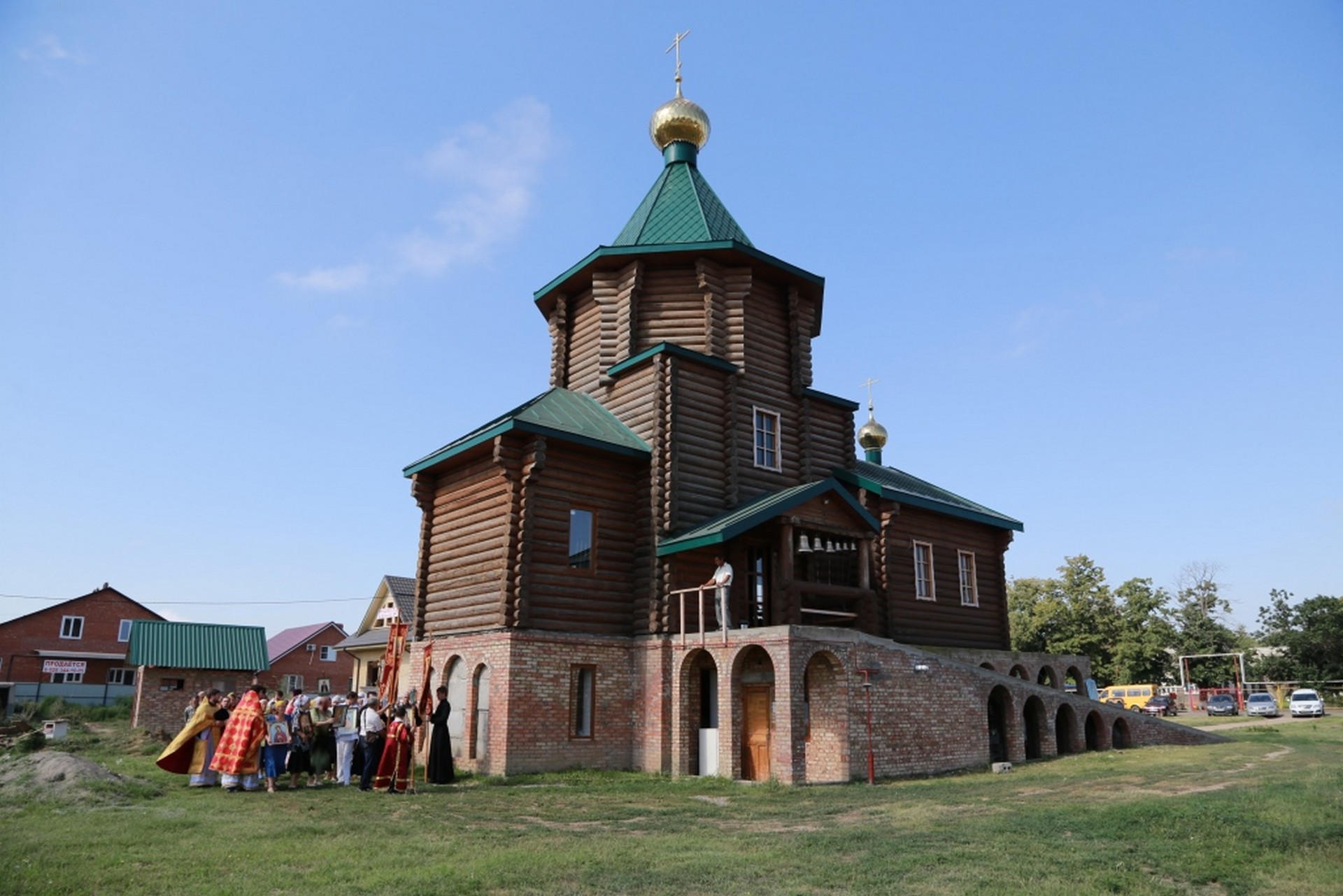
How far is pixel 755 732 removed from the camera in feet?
55.7

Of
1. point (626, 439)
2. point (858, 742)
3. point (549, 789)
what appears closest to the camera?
point (549, 789)

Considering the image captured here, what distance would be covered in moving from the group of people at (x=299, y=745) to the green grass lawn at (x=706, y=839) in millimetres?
539

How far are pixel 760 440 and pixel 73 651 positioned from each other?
131 feet

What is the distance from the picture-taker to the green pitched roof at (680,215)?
2219cm

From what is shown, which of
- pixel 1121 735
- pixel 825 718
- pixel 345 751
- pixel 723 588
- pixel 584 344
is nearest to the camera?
pixel 345 751

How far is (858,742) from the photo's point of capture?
1599cm

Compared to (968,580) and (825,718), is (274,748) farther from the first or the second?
(968,580)

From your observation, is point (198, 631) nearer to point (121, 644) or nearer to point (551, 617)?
point (121, 644)

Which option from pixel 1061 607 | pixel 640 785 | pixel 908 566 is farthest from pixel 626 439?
pixel 1061 607

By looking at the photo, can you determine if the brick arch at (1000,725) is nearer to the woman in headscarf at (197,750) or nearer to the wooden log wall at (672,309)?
the wooden log wall at (672,309)

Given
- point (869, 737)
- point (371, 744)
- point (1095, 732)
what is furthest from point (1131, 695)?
point (371, 744)

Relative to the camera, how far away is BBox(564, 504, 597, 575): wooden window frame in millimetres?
18078

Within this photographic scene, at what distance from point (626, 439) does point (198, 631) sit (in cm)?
2921

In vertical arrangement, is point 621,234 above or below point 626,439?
above
